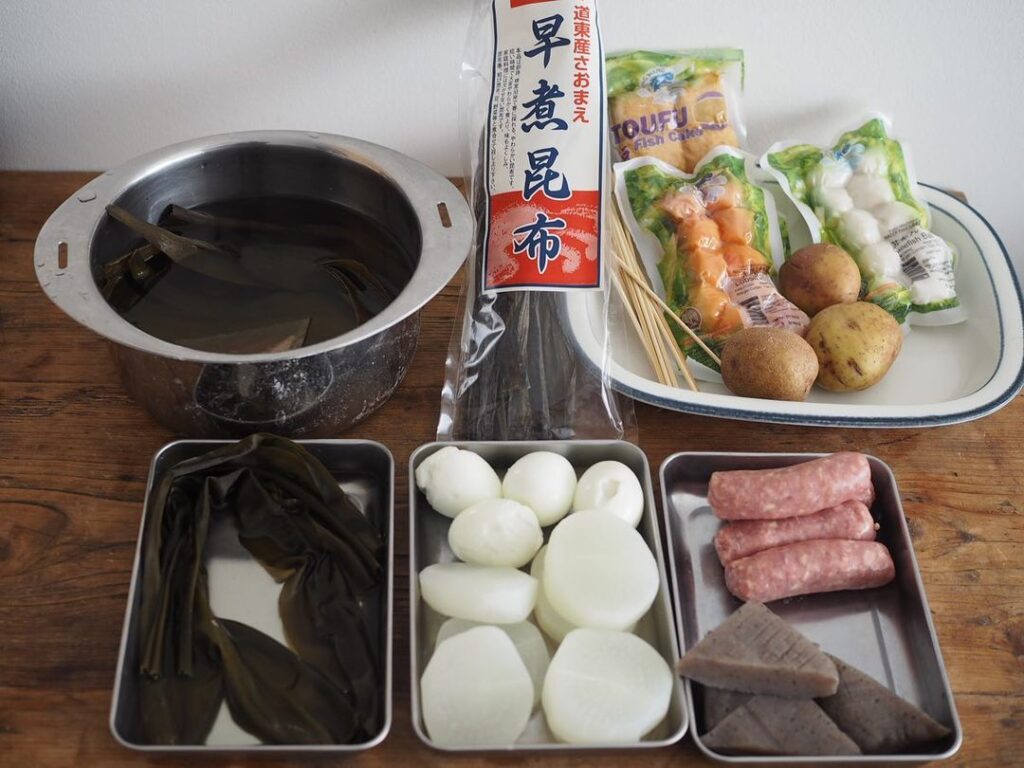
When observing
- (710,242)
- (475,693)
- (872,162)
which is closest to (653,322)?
(710,242)

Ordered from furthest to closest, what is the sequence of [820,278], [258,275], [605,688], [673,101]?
[673,101] < [820,278] < [258,275] < [605,688]

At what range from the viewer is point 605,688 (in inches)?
27.5

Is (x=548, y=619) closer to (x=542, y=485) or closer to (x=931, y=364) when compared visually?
(x=542, y=485)

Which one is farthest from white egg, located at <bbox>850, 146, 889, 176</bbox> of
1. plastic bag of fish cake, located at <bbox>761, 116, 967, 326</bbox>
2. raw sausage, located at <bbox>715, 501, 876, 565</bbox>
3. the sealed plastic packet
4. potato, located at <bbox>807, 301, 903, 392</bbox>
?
raw sausage, located at <bbox>715, 501, 876, 565</bbox>

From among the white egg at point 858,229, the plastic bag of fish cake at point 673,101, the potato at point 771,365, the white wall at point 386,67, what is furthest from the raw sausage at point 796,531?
the white wall at point 386,67

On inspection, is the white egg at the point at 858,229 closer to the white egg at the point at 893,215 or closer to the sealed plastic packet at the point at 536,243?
the white egg at the point at 893,215

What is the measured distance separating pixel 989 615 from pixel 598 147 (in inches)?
22.5

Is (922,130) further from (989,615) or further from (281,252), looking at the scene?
(281,252)

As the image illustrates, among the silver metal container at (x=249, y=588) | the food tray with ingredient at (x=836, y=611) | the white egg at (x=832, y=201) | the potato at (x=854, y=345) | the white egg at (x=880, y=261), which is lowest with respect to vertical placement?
the food tray with ingredient at (x=836, y=611)

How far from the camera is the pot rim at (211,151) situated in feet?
2.45

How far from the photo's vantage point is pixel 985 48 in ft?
3.76

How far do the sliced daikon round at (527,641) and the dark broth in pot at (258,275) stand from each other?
28 cm

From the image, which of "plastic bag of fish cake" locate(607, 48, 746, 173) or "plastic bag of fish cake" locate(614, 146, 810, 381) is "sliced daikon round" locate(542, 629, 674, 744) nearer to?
"plastic bag of fish cake" locate(614, 146, 810, 381)

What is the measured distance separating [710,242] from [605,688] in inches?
21.2
